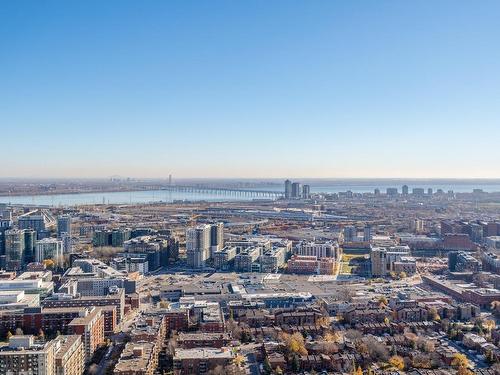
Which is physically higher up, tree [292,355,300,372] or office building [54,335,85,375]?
office building [54,335,85,375]

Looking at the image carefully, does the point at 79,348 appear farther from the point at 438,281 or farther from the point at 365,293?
the point at 438,281

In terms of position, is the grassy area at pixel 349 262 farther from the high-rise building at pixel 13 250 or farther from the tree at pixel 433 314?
the high-rise building at pixel 13 250

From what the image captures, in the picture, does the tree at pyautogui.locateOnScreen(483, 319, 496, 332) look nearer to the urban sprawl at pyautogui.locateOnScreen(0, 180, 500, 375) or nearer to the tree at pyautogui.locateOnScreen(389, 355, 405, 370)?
the urban sprawl at pyautogui.locateOnScreen(0, 180, 500, 375)

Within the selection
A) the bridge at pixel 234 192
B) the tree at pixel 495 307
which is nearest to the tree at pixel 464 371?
the tree at pixel 495 307

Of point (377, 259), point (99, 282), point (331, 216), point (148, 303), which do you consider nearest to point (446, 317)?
point (377, 259)

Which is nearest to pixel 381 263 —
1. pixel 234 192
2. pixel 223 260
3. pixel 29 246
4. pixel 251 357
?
pixel 223 260

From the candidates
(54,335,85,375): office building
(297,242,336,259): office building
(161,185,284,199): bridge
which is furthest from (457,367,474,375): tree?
(161,185,284,199): bridge
